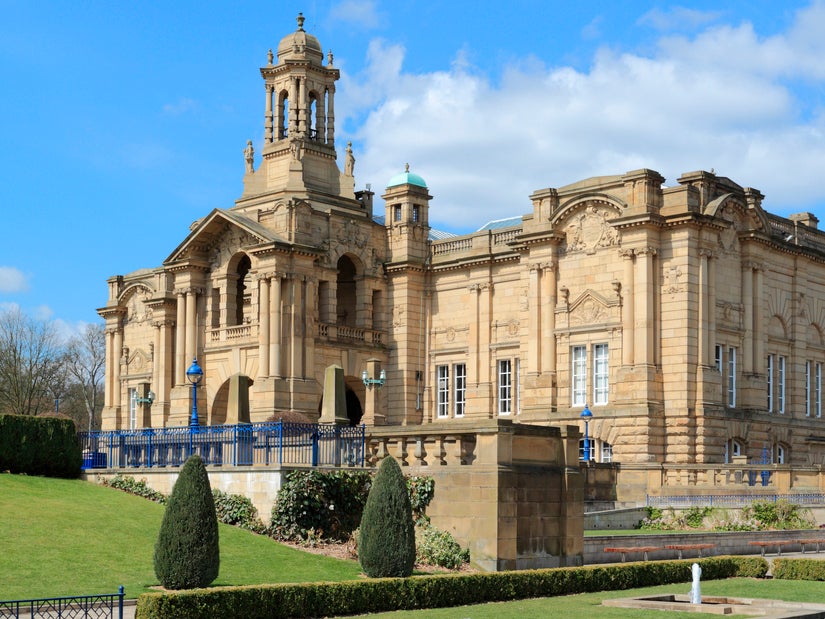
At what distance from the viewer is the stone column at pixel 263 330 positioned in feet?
177

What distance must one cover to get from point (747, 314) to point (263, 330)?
20.4 m

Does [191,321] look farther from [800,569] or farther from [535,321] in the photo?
[800,569]

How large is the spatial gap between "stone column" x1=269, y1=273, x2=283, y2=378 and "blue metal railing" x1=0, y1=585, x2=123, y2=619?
3263 centimetres

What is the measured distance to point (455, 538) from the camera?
28000mm

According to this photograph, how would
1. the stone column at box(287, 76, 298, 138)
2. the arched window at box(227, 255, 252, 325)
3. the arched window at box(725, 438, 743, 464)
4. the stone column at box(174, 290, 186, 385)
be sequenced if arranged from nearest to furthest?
the arched window at box(725, 438, 743, 464)
the arched window at box(227, 255, 252, 325)
the stone column at box(174, 290, 186, 385)
the stone column at box(287, 76, 298, 138)

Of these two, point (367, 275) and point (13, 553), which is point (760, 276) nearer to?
point (367, 275)

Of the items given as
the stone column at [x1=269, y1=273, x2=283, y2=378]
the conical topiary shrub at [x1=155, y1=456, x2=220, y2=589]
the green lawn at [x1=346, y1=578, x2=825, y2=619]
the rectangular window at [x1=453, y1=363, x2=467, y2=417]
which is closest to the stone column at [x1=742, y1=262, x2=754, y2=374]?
the rectangular window at [x1=453, y1=363, x2=467, y2=417]

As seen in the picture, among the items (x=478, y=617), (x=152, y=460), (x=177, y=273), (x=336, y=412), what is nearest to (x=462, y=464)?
(x=336, y=412)

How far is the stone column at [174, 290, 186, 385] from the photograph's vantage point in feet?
192

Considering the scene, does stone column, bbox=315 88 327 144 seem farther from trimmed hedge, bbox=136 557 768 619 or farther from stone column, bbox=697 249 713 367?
trimmed hedge, bbox=136 557 768 619

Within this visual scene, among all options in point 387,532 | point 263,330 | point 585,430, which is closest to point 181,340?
point 263,330

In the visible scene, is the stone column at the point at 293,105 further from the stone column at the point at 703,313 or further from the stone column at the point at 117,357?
the stone column at the point at 703,313

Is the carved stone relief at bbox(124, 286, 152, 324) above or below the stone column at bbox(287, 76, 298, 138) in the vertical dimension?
below

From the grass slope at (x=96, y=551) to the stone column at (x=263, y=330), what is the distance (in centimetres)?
2307
